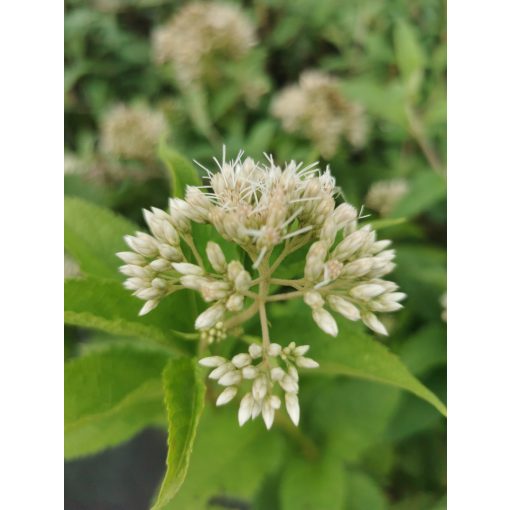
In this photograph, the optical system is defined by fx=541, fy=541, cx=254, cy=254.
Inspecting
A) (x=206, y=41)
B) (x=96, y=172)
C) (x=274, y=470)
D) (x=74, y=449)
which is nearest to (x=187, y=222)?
(x=74, y=449)

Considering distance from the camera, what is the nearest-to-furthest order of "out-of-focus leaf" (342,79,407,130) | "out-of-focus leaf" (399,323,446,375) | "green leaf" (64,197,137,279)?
"green leaf" (64,197,137,279) → "out-of-focus leaf" (399,323,446,375) → "out-of-focus leaf" (342,79,407,130)

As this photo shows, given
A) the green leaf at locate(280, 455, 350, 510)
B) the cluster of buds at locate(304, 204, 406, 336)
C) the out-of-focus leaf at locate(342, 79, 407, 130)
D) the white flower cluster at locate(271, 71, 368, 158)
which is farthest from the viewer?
the white flower cluster at locate(271, 71, 368, 158)

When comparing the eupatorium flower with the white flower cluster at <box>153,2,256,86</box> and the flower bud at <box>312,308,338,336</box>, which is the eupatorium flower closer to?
the flower bud at <box>312,308,338,336</box>

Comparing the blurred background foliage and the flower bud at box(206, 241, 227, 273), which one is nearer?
the flower bud at box(206, 241, 227, 273)

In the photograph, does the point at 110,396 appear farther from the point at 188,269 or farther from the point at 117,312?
the point at 188,269

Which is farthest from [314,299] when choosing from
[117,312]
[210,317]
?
[117,312]

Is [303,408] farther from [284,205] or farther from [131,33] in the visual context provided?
[131,33]

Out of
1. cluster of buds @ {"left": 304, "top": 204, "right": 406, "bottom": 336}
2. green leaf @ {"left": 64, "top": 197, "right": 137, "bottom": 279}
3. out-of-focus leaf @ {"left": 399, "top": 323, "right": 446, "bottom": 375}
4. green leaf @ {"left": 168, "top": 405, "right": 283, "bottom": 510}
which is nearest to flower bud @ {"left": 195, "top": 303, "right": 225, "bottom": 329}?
cluster of buds @ {"left": 304, "top": 204, "right": 406, "bottom": 336}

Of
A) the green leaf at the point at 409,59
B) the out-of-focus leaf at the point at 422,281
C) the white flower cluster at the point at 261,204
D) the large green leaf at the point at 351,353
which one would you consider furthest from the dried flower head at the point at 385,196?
the white flower cluster at the point at 261,204
